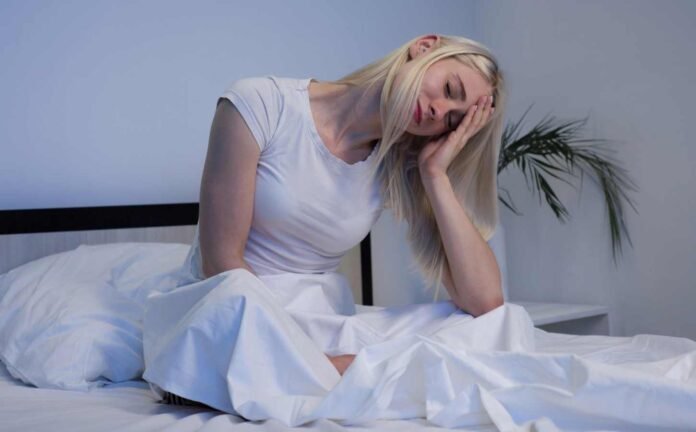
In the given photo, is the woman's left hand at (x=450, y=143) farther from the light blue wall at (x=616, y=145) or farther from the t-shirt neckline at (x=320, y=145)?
the light blue wall at (x=616, y=145)

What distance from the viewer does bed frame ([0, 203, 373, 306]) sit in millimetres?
2297

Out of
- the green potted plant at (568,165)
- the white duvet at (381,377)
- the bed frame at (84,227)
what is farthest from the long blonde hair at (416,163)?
the green potted plant at (568,165)

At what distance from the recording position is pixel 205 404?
1.26 m

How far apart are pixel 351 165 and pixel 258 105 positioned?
260 millimetres

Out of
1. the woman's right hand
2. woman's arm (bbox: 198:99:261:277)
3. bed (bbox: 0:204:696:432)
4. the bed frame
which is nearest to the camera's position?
bed (bbox: 0:204:696:432)

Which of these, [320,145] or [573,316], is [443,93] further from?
[573,316]

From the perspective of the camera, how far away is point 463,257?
1.73 meters

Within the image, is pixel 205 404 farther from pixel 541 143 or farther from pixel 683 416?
pixel 541 143

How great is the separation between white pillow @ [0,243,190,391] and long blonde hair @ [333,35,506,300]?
0.58 m

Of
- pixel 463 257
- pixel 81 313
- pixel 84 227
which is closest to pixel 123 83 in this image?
pixel 84 227

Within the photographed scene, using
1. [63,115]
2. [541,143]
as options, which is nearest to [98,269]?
[63,115]

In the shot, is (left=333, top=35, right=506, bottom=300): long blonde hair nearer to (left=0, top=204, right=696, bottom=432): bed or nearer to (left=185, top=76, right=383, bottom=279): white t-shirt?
(left=185, top=76, right=383, bottom=279): white t-shirt

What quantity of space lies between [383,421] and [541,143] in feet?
7.01

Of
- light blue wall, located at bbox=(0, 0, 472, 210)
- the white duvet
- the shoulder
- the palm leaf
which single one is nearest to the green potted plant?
the palm leaf
